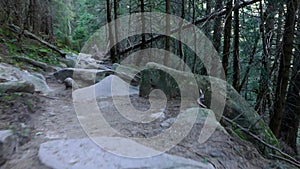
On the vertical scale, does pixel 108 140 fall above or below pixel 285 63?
below

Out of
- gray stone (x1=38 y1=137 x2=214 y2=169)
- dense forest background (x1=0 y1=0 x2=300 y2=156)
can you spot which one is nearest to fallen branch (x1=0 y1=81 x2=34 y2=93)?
gray stone (x1=38 y1=137 x2=214 y2=169)

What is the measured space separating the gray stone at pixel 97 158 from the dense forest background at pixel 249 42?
1567 mm

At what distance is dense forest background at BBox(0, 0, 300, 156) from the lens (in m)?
4.11

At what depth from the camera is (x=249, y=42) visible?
583cm

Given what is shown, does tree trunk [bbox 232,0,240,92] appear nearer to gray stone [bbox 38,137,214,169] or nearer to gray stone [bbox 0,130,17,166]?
gray stone [bbox 38,137,214,169]

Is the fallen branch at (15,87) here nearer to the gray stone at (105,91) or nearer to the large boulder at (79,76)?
the gray stone at (105,91)

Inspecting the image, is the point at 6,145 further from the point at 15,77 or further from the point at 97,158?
the point at 15,77

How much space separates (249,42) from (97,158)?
196 inches

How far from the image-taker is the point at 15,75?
4.71 meters

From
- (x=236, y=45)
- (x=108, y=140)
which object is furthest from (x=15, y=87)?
(x=236, y=45)

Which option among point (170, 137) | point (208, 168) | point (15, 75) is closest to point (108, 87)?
point (15, 75)

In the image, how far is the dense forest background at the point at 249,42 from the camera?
4.11 m

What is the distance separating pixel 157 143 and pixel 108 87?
9.04ft

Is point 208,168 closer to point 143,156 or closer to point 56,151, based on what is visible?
point 143,156
